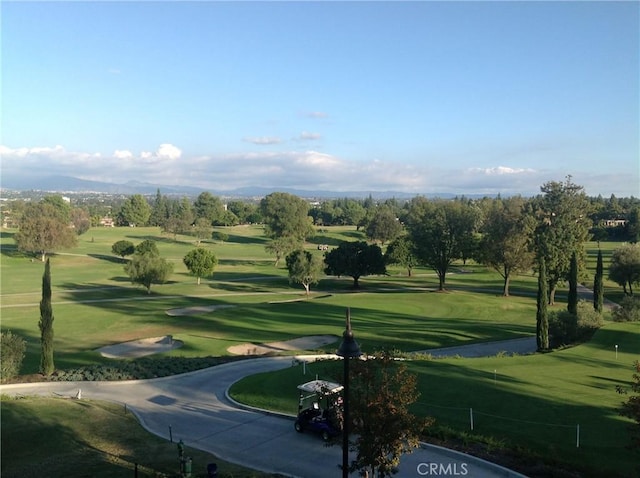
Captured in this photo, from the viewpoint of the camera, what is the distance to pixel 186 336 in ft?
134

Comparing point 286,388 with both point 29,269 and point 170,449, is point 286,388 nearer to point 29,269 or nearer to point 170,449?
point 170,449

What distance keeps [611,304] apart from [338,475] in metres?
55.4

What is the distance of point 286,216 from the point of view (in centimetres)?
11238

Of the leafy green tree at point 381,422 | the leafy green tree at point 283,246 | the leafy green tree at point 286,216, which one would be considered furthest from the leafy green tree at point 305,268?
the leafy green tree at point 381,422

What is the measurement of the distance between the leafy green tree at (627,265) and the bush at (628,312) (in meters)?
18.0

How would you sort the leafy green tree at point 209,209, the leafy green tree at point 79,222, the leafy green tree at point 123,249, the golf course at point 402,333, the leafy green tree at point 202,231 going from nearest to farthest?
the golf course at point 402,333
the leafy green tree at point 123,249
the leafy green tree at point 202,231
the leafy green tree at point 79,222
the leafy green tree at point 209,209

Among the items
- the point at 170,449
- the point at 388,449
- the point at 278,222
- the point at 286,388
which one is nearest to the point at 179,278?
the point at 278,222

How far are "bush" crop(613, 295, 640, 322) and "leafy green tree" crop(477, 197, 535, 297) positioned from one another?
1968cm

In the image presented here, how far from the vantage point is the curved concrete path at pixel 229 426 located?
16.4 m

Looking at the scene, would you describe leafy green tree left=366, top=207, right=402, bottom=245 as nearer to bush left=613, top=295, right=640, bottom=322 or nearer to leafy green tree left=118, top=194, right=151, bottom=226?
bush left=613, top=295, right=640, bottom=322

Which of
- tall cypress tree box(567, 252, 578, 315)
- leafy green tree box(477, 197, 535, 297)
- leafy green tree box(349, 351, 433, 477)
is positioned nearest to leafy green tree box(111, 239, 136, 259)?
leafy green tree box(477, 197, 535, 297)

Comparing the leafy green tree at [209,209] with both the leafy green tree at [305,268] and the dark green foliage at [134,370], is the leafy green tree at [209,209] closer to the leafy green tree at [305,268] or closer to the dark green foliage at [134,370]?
the leafy green tree at [305,268]

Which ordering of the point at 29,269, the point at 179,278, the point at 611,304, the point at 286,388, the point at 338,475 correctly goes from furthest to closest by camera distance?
the point at 29,269 < the point at 179,278 < the point at 611,304 < the point at 286,388 < the point at 338,475

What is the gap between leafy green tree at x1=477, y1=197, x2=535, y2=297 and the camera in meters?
63.8
